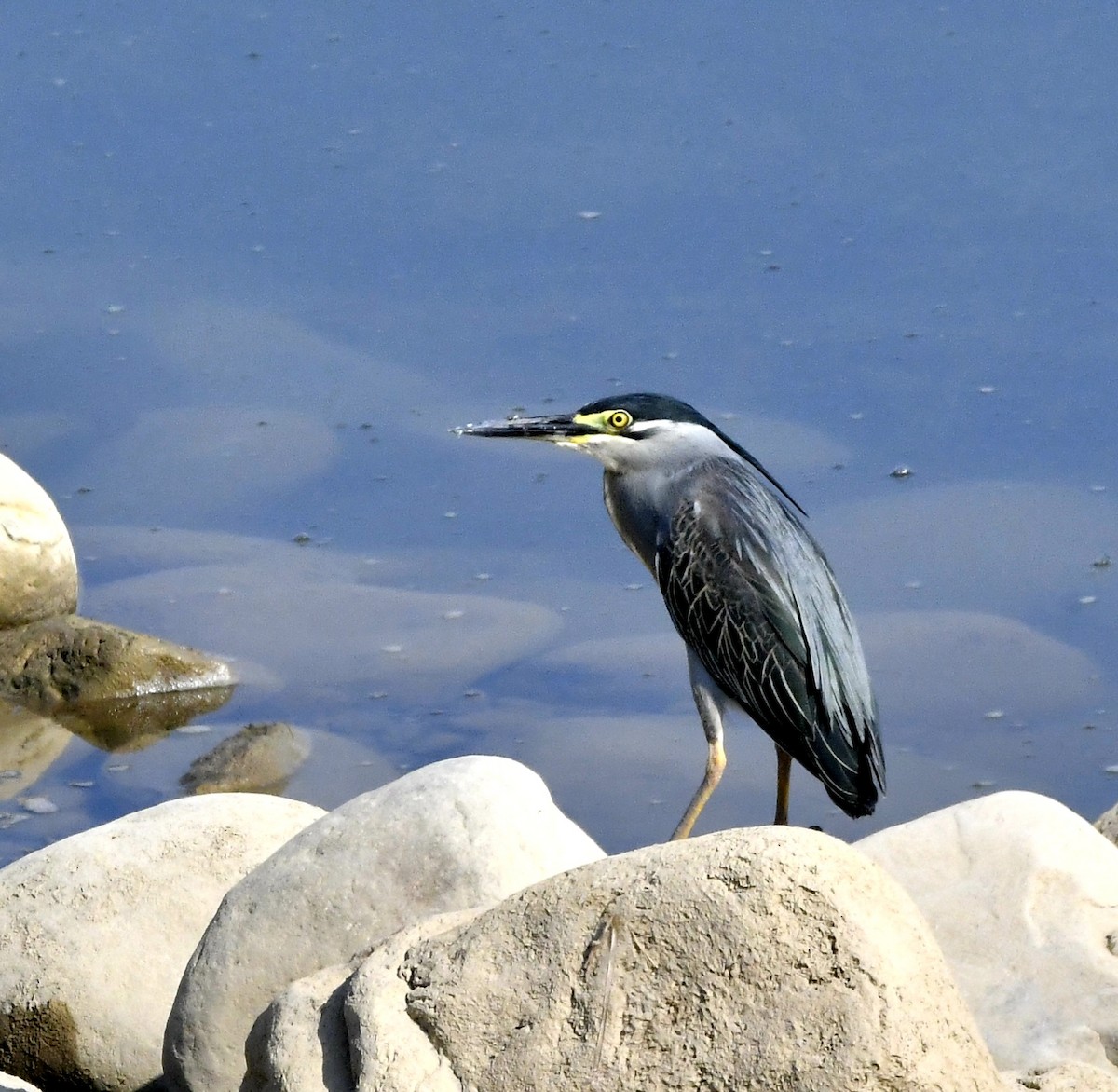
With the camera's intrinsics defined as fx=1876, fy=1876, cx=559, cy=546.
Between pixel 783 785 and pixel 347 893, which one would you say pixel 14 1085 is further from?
pixel 783 785

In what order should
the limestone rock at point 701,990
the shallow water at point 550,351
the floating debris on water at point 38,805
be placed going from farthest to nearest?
the shallow water at point 550,351 < the floating debris on water at point 38,805 < the limestone rock at point 701,990

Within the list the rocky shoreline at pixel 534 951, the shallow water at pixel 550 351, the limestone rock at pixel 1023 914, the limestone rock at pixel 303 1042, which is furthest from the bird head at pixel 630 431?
the limestone rock at pixel 303 1042

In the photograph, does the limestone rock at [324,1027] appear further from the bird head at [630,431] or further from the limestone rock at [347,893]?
the bird head at [630,431]

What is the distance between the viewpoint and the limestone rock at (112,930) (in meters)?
3.62

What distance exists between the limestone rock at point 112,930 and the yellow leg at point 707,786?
0.93m

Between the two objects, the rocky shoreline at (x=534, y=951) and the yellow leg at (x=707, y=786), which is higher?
the rocky shoreline at (x=534, y=951)

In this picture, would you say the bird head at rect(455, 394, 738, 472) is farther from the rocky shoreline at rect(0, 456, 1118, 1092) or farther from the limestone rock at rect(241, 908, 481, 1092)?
the limestone rock at rect(241, 908, 481, 1092)

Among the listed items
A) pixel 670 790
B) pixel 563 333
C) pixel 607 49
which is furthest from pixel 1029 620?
pixel 607 49

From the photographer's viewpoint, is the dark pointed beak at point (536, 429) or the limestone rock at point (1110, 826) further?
the dark pointed beak at point (536, 429)

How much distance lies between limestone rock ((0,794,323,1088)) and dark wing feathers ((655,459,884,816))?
1.17m

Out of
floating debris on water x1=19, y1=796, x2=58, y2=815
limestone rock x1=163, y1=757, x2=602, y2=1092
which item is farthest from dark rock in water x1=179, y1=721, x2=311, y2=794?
limestone rock x1=163, y1=757, x2=602, y2=1092

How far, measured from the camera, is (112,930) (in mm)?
3693

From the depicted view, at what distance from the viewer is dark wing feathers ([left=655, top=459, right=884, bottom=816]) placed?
4.48 m

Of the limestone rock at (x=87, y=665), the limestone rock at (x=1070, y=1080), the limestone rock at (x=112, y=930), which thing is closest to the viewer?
the limestone rock at (x=1070, y=1080)
